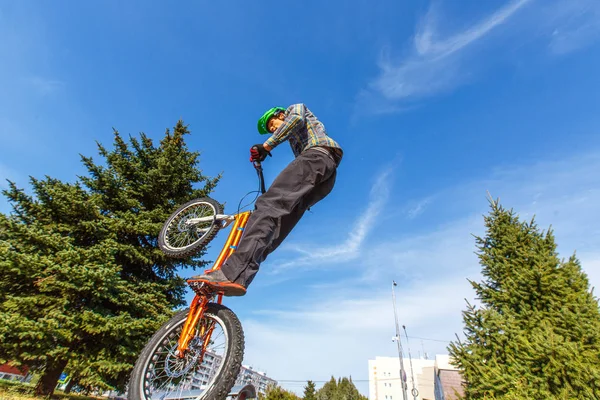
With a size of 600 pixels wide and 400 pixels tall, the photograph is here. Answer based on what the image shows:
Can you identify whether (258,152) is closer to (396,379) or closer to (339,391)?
(339,391)

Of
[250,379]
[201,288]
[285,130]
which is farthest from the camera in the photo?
[250,379]

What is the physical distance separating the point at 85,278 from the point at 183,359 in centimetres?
750

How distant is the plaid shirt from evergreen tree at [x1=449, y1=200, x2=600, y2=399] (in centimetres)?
789

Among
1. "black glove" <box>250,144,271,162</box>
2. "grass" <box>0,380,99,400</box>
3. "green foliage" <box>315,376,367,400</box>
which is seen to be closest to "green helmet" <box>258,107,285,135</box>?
"black glove" <box>250,144,271,162</box>

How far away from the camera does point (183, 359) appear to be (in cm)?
239

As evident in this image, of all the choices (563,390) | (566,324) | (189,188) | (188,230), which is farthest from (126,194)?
(566,324)

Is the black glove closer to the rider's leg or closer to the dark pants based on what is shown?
the dark pants

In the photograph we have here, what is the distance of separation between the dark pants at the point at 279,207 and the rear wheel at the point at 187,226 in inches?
73.6

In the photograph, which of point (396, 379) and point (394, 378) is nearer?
point (396, 379)

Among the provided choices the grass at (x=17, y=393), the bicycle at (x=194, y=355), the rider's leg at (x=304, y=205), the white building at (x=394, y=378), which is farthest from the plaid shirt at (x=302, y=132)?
the white building at (x=394, y=378)

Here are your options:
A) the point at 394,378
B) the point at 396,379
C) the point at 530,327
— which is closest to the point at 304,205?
the point at 530,327

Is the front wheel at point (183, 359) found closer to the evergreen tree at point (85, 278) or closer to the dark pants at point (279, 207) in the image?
the dark pants at point (279, 207)

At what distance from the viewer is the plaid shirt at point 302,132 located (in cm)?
295

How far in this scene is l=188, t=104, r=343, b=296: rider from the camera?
91.4 inches
